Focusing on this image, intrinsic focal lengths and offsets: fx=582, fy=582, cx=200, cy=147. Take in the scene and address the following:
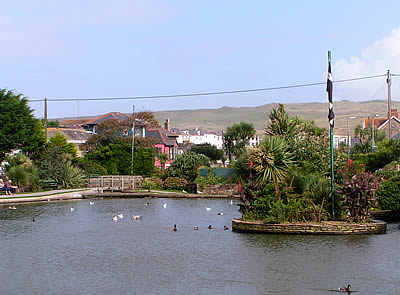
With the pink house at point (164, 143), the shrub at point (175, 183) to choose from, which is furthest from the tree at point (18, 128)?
the pink house at point (164, 143)

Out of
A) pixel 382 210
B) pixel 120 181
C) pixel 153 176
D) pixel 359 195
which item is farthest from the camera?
pixel 153 176

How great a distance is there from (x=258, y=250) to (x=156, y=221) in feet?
35.3

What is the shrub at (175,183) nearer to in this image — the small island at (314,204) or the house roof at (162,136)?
the small island at (314,204)

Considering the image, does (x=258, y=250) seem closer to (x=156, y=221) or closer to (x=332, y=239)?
(x=332, y=239)

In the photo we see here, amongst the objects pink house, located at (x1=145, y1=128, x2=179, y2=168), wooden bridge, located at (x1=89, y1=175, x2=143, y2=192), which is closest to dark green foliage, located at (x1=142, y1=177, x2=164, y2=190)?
wooden bridge, located at (x1=89, y1=175, x2=143, y2=192)

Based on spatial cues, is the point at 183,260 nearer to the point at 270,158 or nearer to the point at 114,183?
the point at 270,158

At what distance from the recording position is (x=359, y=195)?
78.9 feet

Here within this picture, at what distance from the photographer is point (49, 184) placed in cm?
5072

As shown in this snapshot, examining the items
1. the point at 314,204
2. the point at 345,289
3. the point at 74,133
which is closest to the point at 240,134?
the point at 74,133

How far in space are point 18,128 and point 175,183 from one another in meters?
16.4

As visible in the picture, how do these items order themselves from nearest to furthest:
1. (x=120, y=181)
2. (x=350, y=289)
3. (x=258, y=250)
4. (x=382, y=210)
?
1. (x=350, y=289)
2. (x=258, y=250)
3. (x=382, y=210)
4. (x=120, y=181)

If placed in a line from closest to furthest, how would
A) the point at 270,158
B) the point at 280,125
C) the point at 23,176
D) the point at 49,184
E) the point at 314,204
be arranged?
the point at 314,204
the point at 270,158
the point at 280,125
the point at 23,176
the point at 49,184

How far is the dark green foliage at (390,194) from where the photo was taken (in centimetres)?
2875

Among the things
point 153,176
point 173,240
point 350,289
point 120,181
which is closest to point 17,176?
point 120,181
